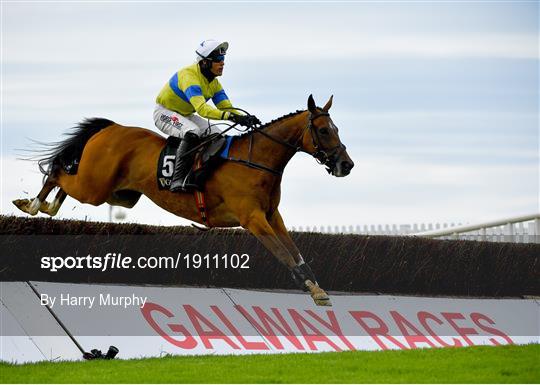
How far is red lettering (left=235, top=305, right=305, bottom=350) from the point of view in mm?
10141

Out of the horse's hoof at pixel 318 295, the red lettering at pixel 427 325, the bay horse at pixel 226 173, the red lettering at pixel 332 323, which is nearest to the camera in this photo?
the horse's hoof at pixel 318 295

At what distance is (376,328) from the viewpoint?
1111 centimetres

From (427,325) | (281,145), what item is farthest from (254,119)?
(427,325)

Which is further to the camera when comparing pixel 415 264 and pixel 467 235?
pixel 467 235

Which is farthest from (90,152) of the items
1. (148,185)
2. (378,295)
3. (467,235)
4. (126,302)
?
(467,235)

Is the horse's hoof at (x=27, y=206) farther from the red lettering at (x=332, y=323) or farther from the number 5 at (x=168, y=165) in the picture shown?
the red lettering at (x=332, y=323)

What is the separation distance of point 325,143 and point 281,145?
20.6 inches

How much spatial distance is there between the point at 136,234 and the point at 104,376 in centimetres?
Answer: 347

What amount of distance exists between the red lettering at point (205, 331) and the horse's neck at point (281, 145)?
1.72 meters

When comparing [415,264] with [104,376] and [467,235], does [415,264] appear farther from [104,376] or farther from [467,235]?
Result: [104,376]

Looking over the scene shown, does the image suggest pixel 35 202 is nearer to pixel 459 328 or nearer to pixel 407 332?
pixel 407 332

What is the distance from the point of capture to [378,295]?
1277 centimetres

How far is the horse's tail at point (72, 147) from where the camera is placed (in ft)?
34.1
